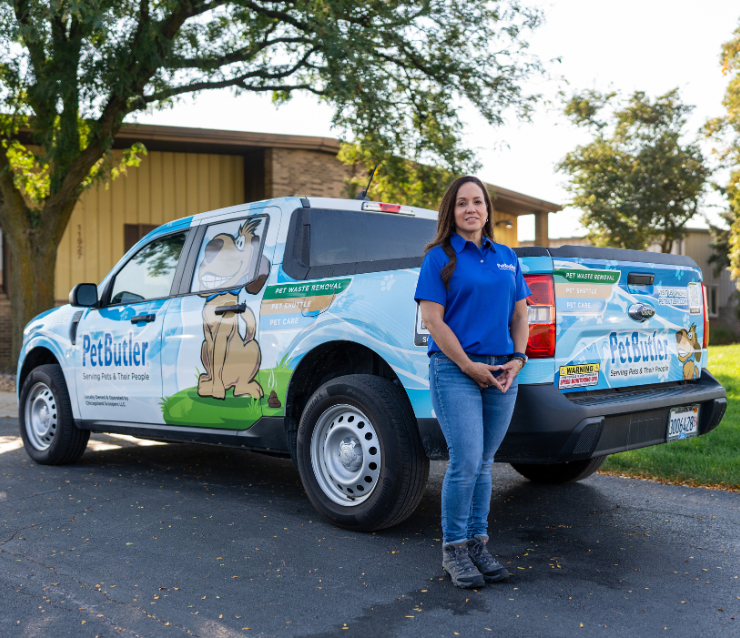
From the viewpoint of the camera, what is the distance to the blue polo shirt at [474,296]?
11.8 ft

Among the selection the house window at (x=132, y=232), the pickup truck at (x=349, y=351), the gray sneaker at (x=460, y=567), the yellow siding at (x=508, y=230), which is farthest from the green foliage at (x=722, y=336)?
the gray sneaker at (x=460, y=567)

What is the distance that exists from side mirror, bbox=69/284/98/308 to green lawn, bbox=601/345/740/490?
434 centimetres

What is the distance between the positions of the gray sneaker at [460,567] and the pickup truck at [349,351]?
0.56 meters

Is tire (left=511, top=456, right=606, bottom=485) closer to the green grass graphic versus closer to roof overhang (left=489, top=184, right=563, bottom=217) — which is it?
the green grass graphic

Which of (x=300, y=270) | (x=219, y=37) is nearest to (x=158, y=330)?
(x=300, y=270)

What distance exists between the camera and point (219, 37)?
1451 centimetres

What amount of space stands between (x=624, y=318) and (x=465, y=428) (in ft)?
4.15

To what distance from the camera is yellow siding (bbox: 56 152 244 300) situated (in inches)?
692

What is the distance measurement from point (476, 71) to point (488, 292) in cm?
1092

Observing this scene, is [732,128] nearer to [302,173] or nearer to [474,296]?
[302,173]

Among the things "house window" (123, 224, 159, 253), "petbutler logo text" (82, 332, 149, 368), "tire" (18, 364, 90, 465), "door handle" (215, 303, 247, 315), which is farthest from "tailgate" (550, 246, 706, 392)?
"house window" (123, 224, 159, 253)

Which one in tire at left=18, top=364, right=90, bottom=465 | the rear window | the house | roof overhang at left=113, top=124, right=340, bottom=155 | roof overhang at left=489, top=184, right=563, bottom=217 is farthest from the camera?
roof overhang at left=489, top=184, right=563, bottom=217

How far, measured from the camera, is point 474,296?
3584 mm

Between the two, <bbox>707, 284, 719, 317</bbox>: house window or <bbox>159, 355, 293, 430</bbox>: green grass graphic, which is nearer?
<bbox>159, 355, 293, 430</bbox>: green grass graphic
